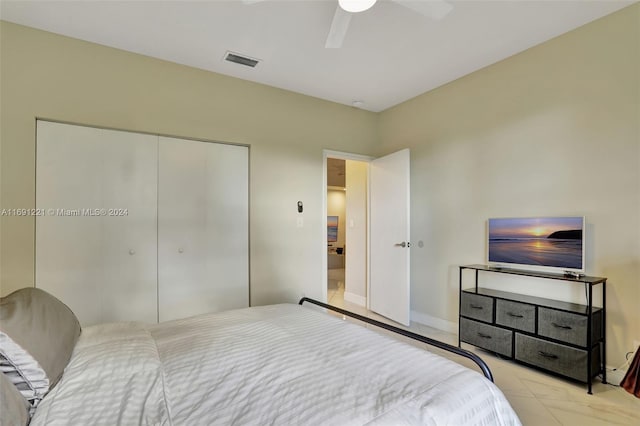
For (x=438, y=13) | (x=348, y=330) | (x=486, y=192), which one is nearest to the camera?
(x=348, y=330)

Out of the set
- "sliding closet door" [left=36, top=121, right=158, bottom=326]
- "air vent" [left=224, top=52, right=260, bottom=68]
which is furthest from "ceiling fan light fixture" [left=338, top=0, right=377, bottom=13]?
"sliding closet door" [left=36, top=121, right=158, bottom=326]

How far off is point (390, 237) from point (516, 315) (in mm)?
1633

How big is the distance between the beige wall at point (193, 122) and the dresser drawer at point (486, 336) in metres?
1.63

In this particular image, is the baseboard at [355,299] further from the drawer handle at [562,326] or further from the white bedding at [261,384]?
the white bedding at [261,384]

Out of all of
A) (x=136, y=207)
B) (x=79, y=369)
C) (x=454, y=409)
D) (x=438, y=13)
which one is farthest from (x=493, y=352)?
(x=136, y=207)

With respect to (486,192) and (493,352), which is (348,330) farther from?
(486,192)

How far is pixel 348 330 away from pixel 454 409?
0.74m

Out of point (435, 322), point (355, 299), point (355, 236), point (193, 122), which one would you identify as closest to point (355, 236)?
point (355, 236)

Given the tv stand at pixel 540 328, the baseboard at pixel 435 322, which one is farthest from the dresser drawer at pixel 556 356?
the baseboard at pixel 435 322

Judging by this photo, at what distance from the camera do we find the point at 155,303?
116 inches

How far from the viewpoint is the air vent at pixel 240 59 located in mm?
2943

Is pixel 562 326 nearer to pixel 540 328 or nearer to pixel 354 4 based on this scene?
pixel 540 328

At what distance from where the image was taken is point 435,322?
372 cm

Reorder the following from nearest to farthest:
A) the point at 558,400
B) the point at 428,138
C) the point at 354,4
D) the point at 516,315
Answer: the point at 354,4, the point at 558,400, the point at 516,315, the point at 428,138
